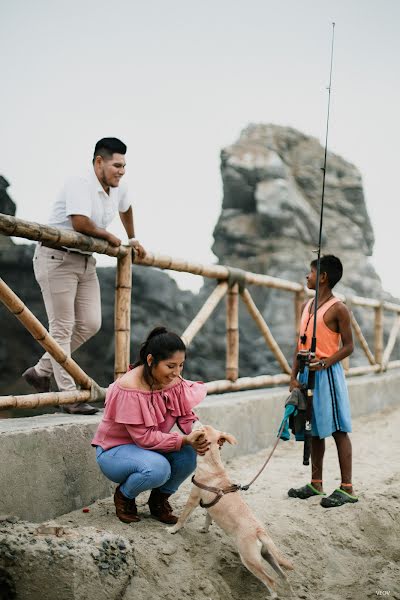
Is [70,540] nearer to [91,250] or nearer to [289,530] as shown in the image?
[289,530]

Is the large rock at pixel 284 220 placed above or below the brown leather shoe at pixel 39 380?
above

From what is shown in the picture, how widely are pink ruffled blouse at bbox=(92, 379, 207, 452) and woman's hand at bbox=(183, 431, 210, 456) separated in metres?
0.07

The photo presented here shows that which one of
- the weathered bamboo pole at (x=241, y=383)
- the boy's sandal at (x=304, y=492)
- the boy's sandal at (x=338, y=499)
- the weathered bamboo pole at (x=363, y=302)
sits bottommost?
the boy's sandal at (x=304, y=492)

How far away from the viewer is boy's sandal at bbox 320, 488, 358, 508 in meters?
3.82

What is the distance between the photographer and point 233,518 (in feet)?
9.47

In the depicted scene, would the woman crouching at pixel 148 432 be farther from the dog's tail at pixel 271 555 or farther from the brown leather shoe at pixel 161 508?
the dog's tail at pixel 271 555

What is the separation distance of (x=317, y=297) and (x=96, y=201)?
1.52 m

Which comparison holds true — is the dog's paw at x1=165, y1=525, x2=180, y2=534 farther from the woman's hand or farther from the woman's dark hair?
the woman's dark hair

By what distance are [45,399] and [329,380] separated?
1.76m

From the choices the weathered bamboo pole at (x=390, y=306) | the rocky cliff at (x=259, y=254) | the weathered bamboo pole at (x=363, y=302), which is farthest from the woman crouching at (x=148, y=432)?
the rocky cliff at (x=259, y=254)

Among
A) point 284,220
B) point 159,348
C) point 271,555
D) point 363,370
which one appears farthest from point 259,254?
point 271,555

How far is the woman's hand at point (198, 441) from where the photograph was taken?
9.95ft

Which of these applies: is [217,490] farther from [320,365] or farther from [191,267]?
[191,267]

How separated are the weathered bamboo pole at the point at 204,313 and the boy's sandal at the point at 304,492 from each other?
1263 millimetres
